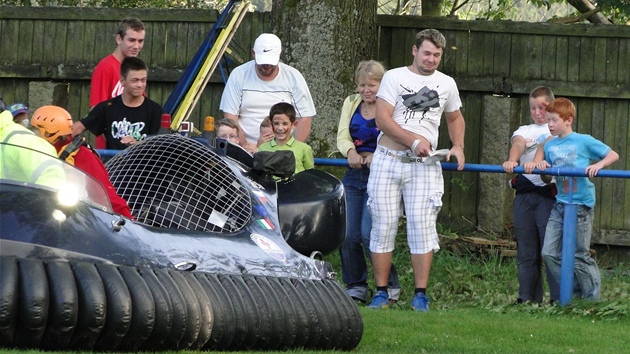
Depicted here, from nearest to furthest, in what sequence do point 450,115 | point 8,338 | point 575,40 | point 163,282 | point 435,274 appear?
1. point 8,338
2. point 163,282
3. point 450,115
4. point 435,274
5. point 575,40

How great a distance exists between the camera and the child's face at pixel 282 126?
9891mm

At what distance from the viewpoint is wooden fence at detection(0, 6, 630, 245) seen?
1255 cm

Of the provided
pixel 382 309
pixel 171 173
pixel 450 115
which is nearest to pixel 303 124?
pixel 450 115

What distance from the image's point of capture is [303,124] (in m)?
10.4

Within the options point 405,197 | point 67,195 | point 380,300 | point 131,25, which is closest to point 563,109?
point 405,197

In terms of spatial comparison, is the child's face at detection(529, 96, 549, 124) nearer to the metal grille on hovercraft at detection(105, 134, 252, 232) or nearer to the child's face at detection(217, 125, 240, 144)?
the child's face at detection(217, 125, 240, 144)

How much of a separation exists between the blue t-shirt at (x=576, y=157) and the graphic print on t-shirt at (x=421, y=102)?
35.7 inches

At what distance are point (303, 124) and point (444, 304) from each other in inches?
68.4

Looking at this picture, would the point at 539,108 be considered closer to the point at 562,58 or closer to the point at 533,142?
the point at 533,142

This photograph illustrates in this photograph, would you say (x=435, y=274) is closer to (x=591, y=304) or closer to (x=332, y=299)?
(x=591, y=304)

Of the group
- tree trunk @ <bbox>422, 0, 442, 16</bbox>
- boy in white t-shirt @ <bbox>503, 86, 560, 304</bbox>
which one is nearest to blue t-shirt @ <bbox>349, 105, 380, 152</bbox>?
boy in white t-shirt @ <bbox>503, 86, 560, 304</bbox>

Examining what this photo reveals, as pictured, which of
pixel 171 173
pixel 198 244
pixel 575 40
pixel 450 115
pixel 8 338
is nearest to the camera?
pixel 8 338

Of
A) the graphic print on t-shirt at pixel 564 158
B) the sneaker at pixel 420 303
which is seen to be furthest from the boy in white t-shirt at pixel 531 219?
the sneaker at pixel 420 303

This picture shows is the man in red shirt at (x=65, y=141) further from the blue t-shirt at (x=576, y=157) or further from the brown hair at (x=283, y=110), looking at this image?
the blue t-shirt at (x=576, y=157)
